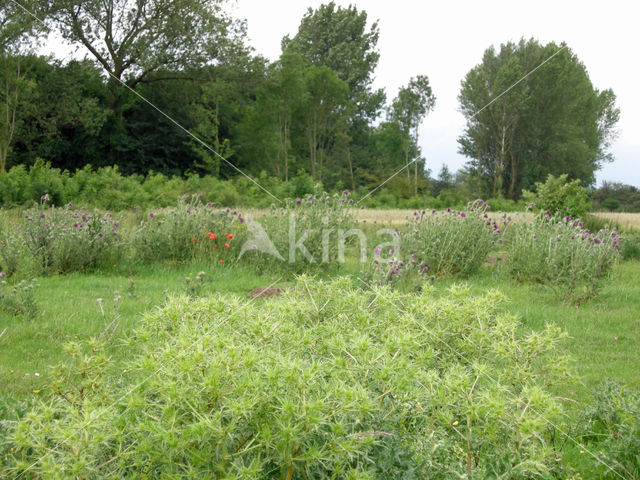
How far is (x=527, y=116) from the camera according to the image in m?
18.8

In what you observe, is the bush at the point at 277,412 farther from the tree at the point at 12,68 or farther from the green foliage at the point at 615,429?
the tree at the point at 12,68

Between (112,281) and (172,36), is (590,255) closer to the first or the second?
(112,281)

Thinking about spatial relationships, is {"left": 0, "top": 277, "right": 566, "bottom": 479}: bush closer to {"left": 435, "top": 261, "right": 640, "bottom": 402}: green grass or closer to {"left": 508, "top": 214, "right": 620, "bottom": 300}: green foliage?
{"left": 435, "top": 261, "right": 640, "bottom": 402}: green grass

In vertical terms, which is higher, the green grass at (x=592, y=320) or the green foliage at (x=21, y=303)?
the green foliage at (x=21, y=303)

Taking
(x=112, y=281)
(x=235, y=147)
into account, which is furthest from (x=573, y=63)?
(x=112, y=281)

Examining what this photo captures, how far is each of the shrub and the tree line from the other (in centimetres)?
859

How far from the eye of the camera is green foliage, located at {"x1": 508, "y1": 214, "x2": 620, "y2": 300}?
6.41 metres

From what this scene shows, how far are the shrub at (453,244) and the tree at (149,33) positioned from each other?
70.4 feet

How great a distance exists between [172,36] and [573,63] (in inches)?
703

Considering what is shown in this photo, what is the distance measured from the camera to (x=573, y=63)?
21.6 meters

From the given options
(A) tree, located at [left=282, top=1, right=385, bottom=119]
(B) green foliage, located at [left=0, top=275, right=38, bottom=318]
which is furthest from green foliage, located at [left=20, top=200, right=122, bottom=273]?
(A) tree, located at [left=282, top=1, right=385, bottom=119]

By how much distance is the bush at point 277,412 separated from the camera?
4.39ft

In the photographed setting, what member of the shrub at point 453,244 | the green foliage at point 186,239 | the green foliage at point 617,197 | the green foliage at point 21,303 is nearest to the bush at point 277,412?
the green foliage at point 21,303

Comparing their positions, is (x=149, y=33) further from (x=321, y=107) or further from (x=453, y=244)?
(x=453, y=244)
